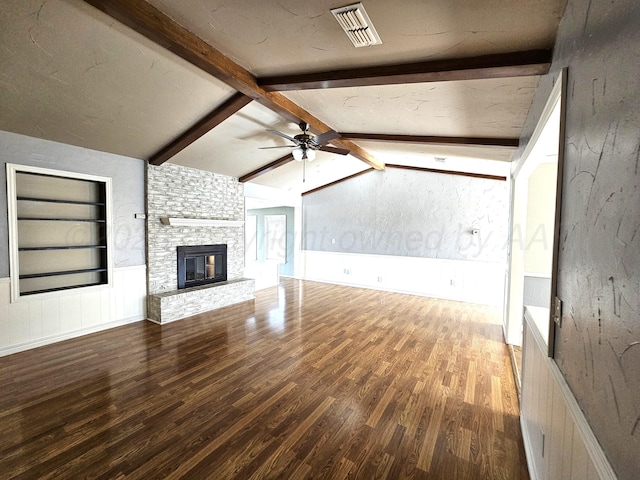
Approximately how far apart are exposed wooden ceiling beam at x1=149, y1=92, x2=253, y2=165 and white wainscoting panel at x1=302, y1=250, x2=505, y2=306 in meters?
→ 4.58

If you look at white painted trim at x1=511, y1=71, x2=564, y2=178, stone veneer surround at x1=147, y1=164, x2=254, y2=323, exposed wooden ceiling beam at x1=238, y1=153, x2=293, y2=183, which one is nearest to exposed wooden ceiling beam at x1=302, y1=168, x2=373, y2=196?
exposed wooden ceiling beam at x1=238, y1=153, x2=293, y2=183

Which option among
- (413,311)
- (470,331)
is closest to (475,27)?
(470,331)

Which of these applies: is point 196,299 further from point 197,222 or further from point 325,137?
point 325,137

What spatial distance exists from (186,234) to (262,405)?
11.8 feet

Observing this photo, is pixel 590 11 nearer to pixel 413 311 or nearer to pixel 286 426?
pixel 286 426

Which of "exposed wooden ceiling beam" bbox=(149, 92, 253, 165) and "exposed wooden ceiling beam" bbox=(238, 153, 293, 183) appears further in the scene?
"exposed wooden ceiling beam" bbox=(238, 153, 293, 183)

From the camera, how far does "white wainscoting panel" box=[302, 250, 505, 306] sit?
225 inches

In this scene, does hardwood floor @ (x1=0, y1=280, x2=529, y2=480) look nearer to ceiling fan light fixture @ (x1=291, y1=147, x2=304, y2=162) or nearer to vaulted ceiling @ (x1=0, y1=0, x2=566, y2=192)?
ceiling fan light fixture @ (x1=291, y1=147, x2=304, y2=162)

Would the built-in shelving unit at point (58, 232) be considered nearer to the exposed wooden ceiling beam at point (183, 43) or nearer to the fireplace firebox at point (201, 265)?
the fireplace firebox at point (201, 265)

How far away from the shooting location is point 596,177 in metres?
1.00

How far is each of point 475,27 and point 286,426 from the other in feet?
9.72

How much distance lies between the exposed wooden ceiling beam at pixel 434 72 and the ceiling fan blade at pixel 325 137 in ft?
2.69

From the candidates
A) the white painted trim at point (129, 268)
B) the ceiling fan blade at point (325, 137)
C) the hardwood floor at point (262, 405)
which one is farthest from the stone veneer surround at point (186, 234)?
the ceiling fan blade at point (325, 137)

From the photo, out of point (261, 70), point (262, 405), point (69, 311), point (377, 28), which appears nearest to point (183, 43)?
point (261, 70)
